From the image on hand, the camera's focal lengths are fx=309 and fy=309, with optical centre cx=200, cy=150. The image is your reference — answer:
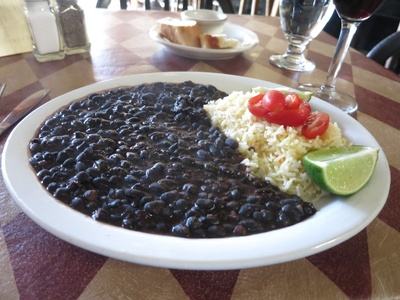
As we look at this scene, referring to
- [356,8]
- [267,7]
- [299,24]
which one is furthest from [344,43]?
[267,7]

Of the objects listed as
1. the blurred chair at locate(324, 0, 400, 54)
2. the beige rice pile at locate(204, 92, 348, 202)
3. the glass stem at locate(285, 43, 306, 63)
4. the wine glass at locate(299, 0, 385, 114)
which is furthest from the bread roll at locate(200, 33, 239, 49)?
the blurred chair at locate(324, 0, 400, 54)

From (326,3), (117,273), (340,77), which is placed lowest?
(340,77)

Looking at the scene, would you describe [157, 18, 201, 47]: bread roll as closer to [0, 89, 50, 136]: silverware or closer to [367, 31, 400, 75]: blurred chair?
[0, 89, 50, 136]: silverware

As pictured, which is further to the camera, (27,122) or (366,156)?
(27,122)

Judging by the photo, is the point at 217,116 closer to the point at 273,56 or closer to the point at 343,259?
the point at 343,259

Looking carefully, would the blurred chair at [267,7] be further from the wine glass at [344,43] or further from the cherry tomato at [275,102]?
the cherry tomato at [275,102]

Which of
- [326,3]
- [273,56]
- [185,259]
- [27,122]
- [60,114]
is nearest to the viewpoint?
[185,259]

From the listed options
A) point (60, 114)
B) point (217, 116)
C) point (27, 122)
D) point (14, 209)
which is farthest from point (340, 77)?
point (14, 209)
